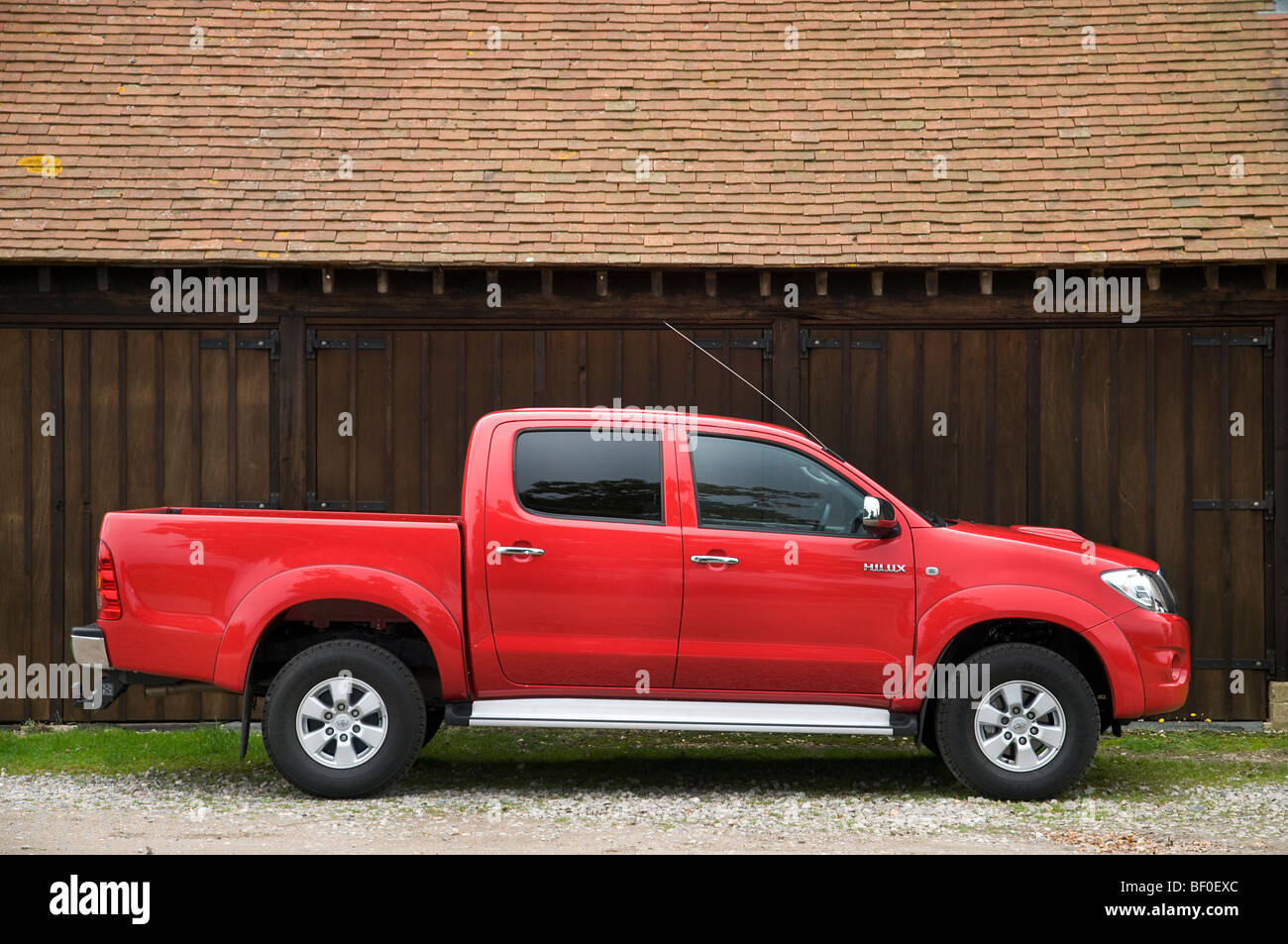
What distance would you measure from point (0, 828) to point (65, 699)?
10.2 ft

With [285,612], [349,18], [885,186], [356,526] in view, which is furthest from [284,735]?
[349,18]

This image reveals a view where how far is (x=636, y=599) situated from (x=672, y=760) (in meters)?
1.90

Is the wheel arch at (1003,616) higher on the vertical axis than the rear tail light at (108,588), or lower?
lower

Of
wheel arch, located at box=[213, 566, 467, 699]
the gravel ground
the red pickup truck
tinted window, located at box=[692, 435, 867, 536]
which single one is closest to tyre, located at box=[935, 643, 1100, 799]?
the red pickup truck

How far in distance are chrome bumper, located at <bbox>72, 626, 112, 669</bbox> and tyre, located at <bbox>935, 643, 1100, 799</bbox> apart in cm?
442

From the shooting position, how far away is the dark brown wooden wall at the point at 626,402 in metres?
9.32

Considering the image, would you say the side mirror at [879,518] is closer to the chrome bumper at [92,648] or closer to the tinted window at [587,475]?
the tinted window at [587,475]

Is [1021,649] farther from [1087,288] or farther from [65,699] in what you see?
[65,699]

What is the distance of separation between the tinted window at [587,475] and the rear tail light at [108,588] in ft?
7.09

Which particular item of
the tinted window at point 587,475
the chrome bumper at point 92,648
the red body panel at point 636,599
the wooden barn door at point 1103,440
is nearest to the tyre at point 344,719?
the red body panel at point 636,599

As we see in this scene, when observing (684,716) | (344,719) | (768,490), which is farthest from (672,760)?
(344,719)

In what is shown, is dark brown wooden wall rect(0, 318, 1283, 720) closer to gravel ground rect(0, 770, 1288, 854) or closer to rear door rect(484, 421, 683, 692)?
gravel ground rect(0, 770, 1288, 854)

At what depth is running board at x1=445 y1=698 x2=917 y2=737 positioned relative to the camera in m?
6.64

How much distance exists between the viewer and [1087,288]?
9.26 metres
